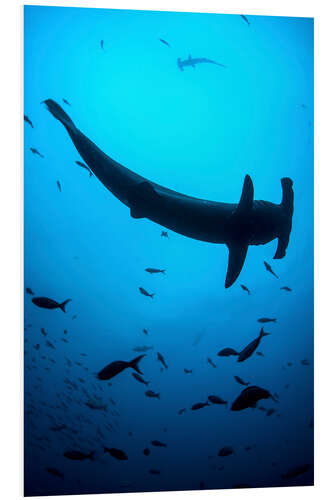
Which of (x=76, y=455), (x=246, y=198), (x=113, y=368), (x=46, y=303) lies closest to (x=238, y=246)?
(x=246, y=198)

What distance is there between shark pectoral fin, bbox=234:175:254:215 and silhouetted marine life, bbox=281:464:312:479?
1941 millimetres

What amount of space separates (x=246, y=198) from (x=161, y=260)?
0.75 m

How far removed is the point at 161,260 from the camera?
3.37 m

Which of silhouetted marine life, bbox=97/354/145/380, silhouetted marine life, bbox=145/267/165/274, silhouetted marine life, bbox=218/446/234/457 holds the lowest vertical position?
silhouetted marine life, bbox=218/446/234/457

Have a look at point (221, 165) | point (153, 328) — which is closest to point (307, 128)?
point (221, 165)

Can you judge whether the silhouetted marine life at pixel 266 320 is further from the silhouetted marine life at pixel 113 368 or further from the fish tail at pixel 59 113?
the fish tail at pixel 59 113

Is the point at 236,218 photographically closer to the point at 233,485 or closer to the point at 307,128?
the point at 307,128

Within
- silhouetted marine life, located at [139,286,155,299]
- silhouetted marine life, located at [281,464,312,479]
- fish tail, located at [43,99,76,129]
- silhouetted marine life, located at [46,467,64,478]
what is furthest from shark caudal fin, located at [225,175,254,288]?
silhouetted marine life, located at [46,467,64,478]

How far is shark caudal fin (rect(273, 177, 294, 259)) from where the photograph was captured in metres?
3.50

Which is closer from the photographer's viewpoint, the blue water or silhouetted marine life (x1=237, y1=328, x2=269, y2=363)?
the blue water

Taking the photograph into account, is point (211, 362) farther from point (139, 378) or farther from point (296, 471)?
point (296, 471)

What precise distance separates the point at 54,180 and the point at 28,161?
23 cm

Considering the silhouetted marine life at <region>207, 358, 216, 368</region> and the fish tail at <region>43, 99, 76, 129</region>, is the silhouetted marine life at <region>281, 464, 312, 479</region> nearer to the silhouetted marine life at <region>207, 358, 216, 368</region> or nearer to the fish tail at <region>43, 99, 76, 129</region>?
the silhouetted marine life at <region>207, 358, 216, 368</region>

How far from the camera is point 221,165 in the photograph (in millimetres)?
3441
